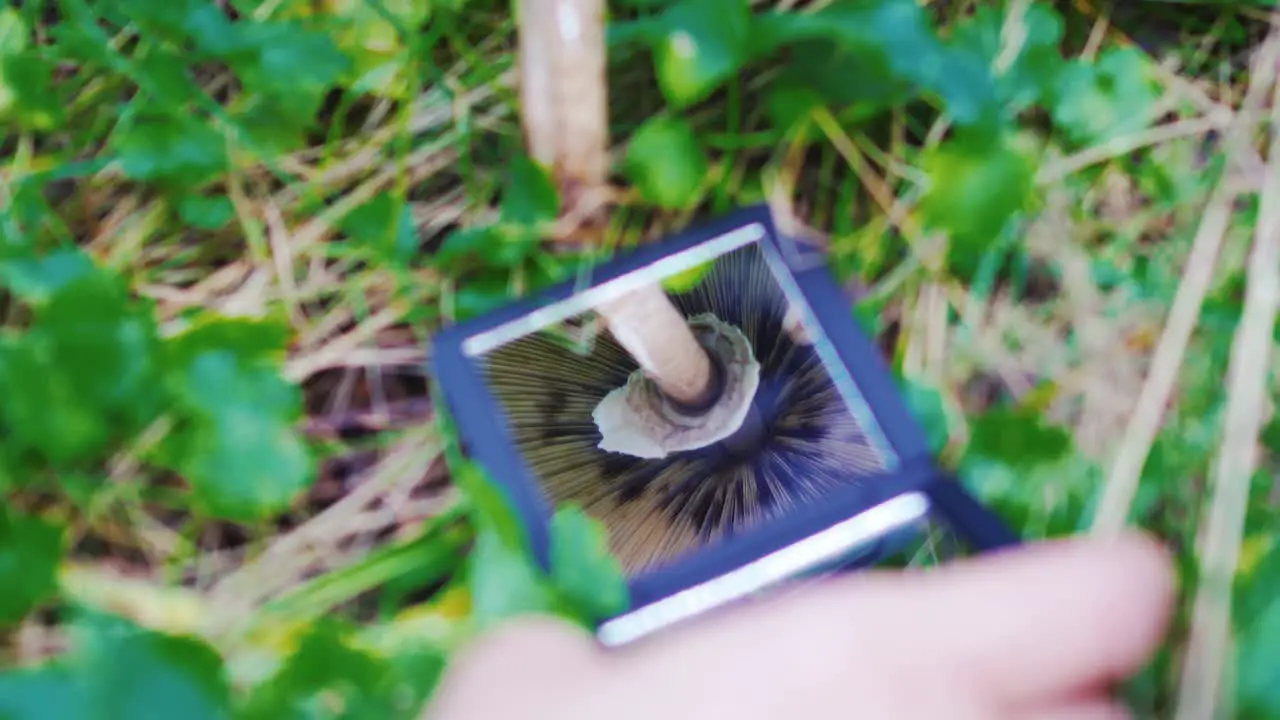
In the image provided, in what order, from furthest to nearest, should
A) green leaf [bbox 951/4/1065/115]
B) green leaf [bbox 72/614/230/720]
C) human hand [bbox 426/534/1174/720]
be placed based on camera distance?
green leaf [bbox 951/4/1065/115]
green leaf [bbox 72/614/230/720]
human hand [bbox 426/534/1174/720]

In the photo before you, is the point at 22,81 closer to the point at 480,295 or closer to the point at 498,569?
the point at 480,295

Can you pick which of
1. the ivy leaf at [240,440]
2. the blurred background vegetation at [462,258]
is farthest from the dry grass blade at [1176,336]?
the ivy leaf at [240,440]

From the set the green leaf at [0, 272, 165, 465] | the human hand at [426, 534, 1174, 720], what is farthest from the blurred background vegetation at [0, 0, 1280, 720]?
the human hand at [426, 534, 1174, 720]

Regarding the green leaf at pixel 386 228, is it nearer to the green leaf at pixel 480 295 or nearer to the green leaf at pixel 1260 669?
the green leaf at pixel 480 295

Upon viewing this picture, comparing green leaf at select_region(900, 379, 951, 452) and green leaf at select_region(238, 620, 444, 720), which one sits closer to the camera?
green leaf at select_region(238, 620, 444, 720)

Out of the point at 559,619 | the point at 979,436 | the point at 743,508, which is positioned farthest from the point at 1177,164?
the point at 559,619

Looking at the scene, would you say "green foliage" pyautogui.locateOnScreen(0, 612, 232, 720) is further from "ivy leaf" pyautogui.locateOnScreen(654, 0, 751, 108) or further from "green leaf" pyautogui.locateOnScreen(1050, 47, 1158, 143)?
"green leaf" pyautogui.locateOnScreen(1050, 47, 1158, 143)
